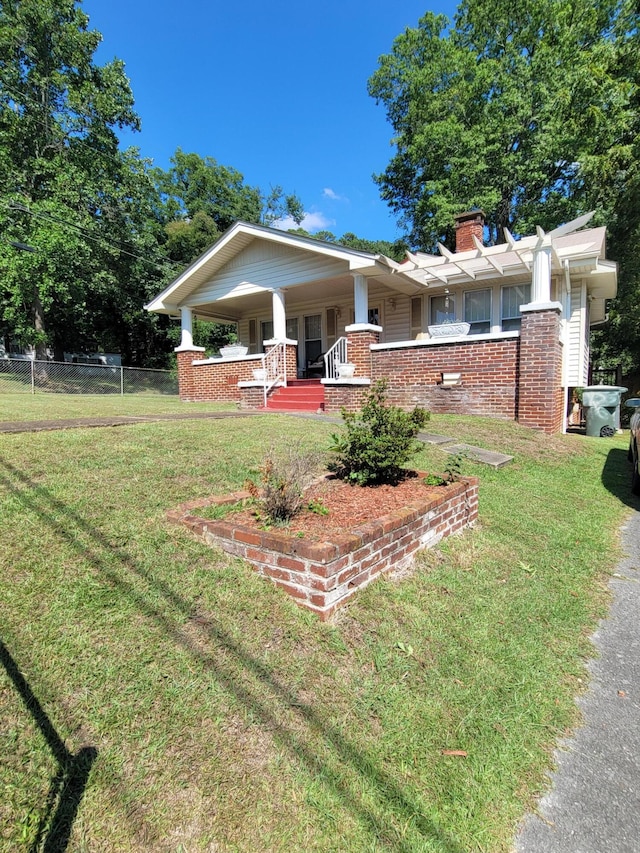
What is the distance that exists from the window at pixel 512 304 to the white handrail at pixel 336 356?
4.32 meters

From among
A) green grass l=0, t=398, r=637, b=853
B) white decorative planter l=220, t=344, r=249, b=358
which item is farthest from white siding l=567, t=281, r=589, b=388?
green grass l=0, t=398, r=637, b=853

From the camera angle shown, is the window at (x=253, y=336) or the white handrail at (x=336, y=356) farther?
the window at (x=253, y=336)

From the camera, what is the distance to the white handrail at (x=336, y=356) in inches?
410

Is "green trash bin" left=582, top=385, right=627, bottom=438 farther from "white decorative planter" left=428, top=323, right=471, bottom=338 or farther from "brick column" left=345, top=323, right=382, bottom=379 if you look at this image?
"brick column" left=345, top=323, right=382, bottom=379

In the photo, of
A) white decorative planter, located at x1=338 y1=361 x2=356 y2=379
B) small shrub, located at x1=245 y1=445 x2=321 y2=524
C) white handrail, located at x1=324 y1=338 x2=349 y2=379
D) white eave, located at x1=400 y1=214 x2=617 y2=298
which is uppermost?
white eave, located at x1=400 y1=214 x2=617 y2=298

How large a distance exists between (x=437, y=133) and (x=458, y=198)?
279 cm

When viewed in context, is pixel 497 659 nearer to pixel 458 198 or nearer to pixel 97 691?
pixel 97 691

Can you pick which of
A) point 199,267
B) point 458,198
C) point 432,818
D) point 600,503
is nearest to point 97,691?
point 432,818

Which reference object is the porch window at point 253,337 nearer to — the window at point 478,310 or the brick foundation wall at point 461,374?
the brick foundation wall at point 461,374

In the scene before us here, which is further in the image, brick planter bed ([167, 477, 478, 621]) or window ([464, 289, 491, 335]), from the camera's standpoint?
window ([464, 289, 491, 335])

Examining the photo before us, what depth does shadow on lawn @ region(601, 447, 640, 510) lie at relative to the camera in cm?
591

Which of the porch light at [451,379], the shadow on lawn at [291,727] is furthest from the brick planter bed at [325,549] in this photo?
the porch light at [451,379]

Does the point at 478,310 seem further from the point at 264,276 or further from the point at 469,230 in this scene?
the point at 264,276

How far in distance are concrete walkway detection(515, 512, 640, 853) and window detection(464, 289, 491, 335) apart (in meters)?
10.2
